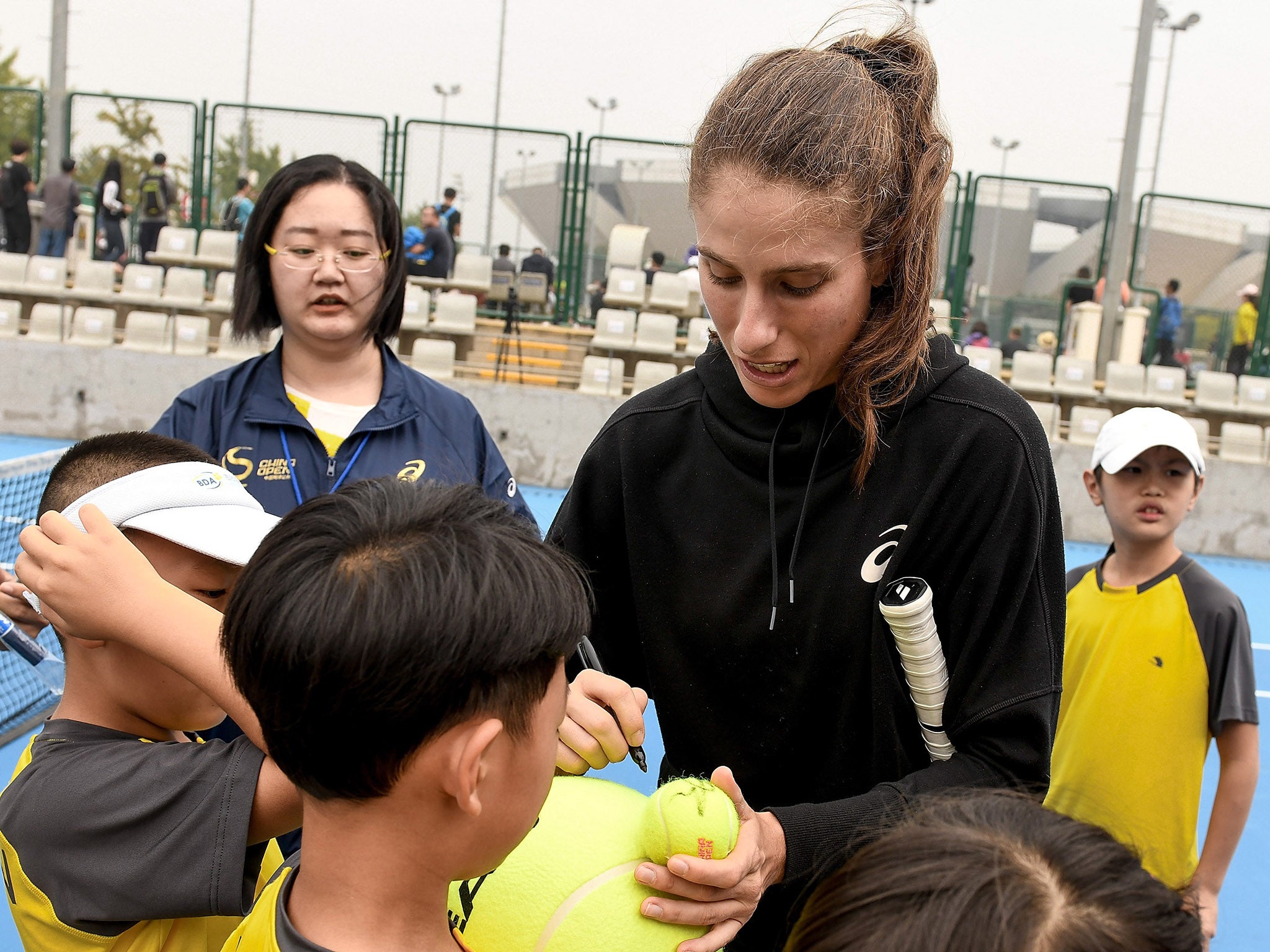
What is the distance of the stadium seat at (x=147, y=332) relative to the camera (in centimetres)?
1223

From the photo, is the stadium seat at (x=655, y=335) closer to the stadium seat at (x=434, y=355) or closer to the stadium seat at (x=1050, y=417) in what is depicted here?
the stadium seat at (x=434, y=355)

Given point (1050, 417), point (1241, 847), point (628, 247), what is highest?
point (628, 247)

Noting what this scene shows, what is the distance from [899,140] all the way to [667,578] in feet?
2.42

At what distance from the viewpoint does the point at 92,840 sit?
1371mm

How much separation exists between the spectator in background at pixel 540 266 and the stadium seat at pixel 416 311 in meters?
2.05

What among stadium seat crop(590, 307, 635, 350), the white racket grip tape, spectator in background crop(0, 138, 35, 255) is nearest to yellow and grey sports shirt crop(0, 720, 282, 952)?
the white racket grip tape

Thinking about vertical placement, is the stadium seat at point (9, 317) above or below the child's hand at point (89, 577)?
below

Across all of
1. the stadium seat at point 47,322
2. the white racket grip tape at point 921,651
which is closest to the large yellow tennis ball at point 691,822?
the white racket grip tape at point 921,651

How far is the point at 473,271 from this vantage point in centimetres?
1512

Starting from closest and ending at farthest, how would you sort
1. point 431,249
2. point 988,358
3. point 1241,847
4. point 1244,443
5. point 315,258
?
point 315,258
point 1241,847
point 1244,443
point 988,358
point 431,249

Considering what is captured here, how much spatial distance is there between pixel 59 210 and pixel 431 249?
4965 millimetres

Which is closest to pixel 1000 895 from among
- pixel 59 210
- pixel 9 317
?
pixel 9 317

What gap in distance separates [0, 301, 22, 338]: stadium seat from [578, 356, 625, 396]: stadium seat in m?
6.63

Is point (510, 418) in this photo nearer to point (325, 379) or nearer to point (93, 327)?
point (93, 327)
